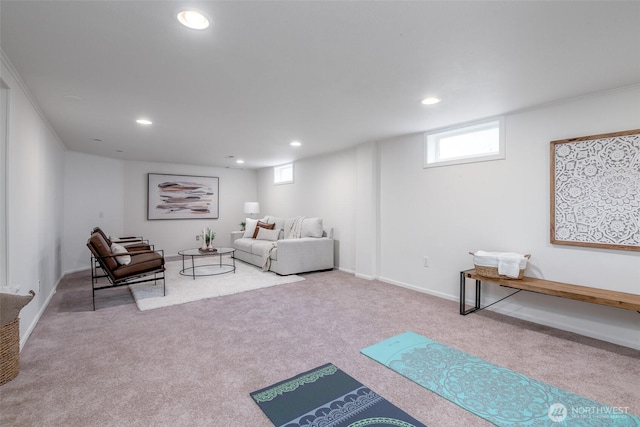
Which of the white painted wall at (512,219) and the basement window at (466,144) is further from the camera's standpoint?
the basement window at (466,144)

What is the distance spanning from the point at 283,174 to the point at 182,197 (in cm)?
247

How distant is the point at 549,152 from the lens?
9.73ft

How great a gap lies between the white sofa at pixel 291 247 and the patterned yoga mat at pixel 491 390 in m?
2.78

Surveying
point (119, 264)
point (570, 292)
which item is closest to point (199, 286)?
point (119, 264)

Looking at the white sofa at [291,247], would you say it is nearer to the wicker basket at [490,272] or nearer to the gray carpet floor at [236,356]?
the gray carpet floor at [236,356]

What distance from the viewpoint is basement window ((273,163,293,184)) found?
6.95 metres

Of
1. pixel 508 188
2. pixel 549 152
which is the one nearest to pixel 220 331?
pixel 508 188

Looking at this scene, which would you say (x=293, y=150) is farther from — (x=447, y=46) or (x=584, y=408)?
(x=584, y=408)

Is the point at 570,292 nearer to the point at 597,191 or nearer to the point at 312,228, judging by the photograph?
the point at 597,191

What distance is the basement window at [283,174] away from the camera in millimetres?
6951

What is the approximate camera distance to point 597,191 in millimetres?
2686

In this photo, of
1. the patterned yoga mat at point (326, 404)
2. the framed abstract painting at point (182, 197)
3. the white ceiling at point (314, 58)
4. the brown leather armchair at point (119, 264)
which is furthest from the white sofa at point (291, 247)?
the patterned yoga mat at point (326, 404)

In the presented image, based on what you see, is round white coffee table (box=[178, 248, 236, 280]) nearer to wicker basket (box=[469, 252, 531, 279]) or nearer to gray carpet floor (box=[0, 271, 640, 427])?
gray carpet floor (box=[0, 271, 640, 427])

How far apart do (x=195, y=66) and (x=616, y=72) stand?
323 cm
